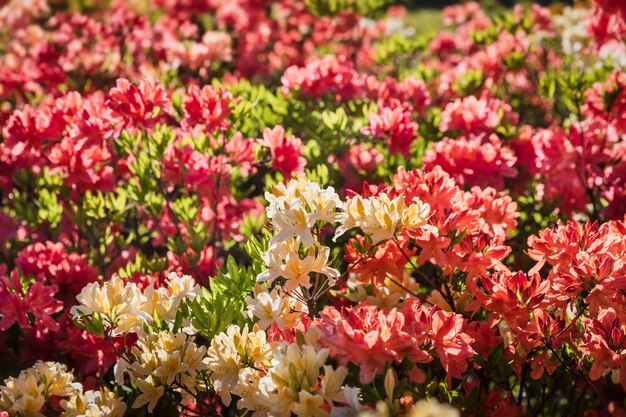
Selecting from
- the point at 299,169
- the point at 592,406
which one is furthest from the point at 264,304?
the point at 592,406

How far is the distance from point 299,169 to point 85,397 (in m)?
1.11

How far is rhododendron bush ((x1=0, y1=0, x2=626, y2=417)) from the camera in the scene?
1.62 metres

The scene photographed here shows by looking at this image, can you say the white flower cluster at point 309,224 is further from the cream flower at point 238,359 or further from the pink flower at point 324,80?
the pink flower at point 324,80

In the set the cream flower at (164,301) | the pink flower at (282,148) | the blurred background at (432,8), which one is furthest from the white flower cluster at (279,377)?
the blurred background at (432,8)

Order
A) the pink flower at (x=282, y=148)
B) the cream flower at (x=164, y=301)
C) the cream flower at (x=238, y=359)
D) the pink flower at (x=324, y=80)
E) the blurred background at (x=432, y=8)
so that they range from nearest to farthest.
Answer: the cream flower at (x=238, y=359), the cream flower at (x=164, y=301), the pink flower at (x=282, y=148), the pink flower at (x=324, y=80), the blurred background at (x=432, y=8)

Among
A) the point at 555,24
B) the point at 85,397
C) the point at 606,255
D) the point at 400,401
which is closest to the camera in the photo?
the point at 400,401

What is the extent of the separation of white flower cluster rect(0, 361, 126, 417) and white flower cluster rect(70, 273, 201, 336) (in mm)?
180

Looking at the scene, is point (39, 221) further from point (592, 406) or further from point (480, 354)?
point (592, 406)

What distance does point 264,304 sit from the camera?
5.69ft

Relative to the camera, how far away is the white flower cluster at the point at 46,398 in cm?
176

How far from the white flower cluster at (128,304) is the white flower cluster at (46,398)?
0.18 meters

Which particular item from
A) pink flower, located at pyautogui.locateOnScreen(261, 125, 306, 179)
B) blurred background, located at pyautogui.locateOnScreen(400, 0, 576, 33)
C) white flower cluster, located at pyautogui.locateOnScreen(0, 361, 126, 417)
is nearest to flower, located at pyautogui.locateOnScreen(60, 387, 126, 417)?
white flower cluster, located at pyautogui.locateOnScreen(0, 361, 126, 417)

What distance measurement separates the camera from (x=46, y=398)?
1.85 m

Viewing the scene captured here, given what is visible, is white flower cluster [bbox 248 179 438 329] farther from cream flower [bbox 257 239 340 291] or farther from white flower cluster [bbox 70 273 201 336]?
white flower cluster [bbox 70 273 201 336]
